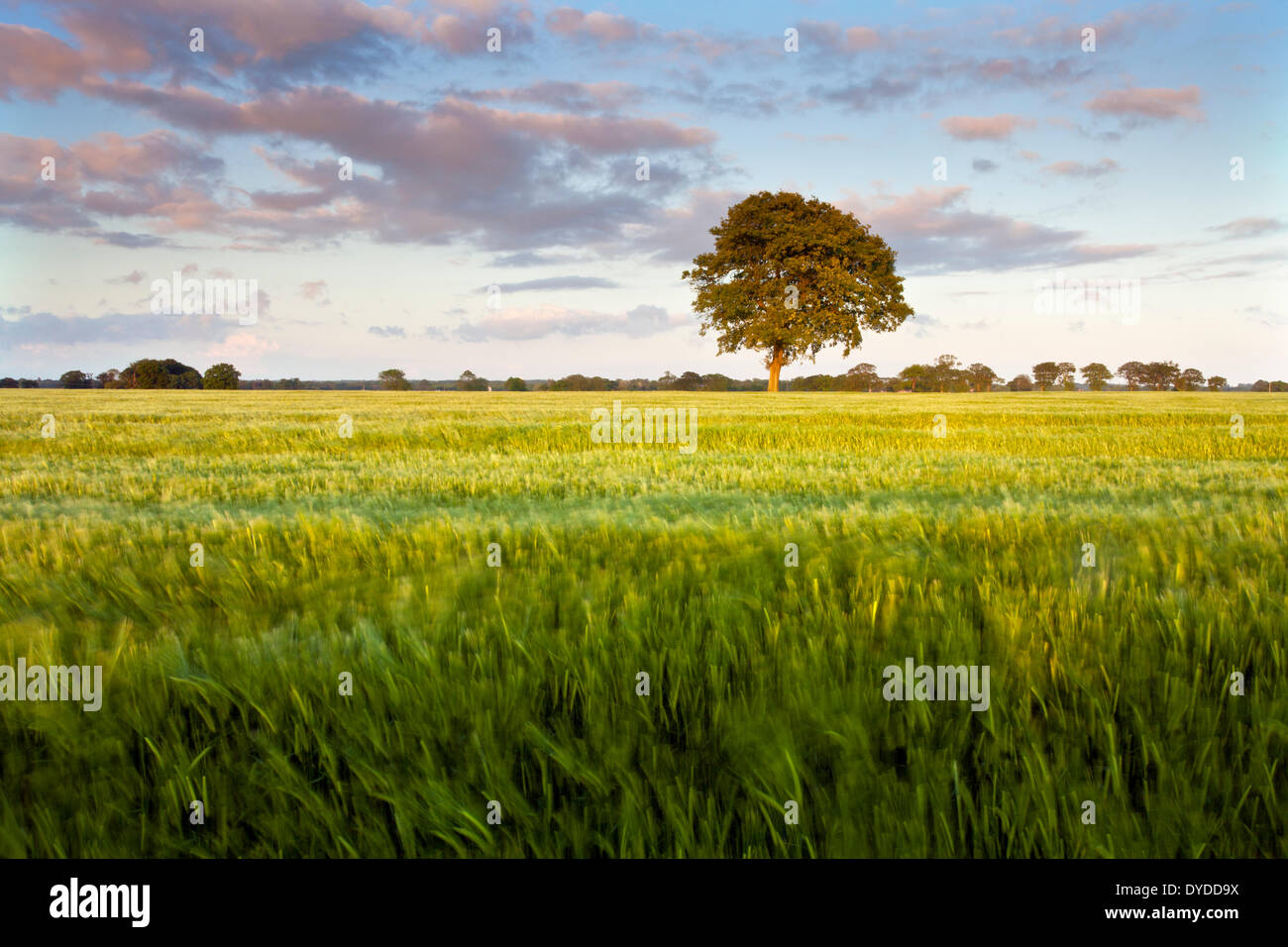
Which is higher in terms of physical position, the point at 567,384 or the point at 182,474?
the point at 567,384

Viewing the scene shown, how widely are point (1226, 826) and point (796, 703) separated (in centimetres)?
108

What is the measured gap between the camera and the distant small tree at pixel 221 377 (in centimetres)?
8488

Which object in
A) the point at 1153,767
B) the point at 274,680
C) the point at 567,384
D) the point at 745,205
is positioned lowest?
the point at 1153,767

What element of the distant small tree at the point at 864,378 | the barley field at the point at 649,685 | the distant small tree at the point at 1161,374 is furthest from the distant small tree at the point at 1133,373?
the barley field at the point at 649,685

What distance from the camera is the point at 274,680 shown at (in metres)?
2.21

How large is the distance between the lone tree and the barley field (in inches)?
1838

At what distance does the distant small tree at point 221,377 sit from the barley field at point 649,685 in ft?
316

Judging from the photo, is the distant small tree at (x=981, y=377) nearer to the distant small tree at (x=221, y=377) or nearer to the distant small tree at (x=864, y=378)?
the distant small tree at (x=864, y=378)

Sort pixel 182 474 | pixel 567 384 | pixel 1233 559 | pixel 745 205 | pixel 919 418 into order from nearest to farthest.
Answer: pixel 1233 559
pixel 182 474
pixel 919 418
pixel 745 205
pixel 567 384

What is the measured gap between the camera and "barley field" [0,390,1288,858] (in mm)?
1609

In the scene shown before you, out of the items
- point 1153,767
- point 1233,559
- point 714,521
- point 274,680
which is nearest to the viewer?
point 1153,767
